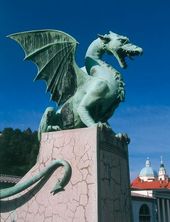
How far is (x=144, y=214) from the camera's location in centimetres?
3469

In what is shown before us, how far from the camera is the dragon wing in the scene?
6.64 meters

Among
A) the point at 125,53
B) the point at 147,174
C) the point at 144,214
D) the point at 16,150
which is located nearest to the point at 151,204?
the point at 144,214

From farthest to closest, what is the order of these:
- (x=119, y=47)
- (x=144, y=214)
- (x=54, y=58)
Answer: (x=144, y=214) → (x=54, y=58) → (x=119, y=47)

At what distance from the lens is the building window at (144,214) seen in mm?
33719

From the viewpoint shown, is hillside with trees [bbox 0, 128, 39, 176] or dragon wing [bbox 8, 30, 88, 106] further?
hillside with trees [bbox 0, 128, 39, 176]

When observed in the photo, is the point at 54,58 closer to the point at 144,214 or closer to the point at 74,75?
the point at 74,75

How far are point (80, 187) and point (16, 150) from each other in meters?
26.3

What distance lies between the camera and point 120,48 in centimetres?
664

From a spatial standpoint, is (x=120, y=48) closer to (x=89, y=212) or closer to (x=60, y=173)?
(x=60, y=173)

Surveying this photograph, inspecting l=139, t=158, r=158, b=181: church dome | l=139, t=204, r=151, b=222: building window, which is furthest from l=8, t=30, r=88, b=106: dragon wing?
l=139, t=158, r=158, b=181: church dome

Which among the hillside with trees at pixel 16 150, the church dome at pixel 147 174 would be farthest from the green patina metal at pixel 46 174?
the church dome at pixel 147 174

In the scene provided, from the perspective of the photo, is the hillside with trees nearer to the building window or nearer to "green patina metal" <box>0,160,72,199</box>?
the building window

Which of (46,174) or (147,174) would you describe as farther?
(147,174)

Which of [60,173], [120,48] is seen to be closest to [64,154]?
[60,173]
